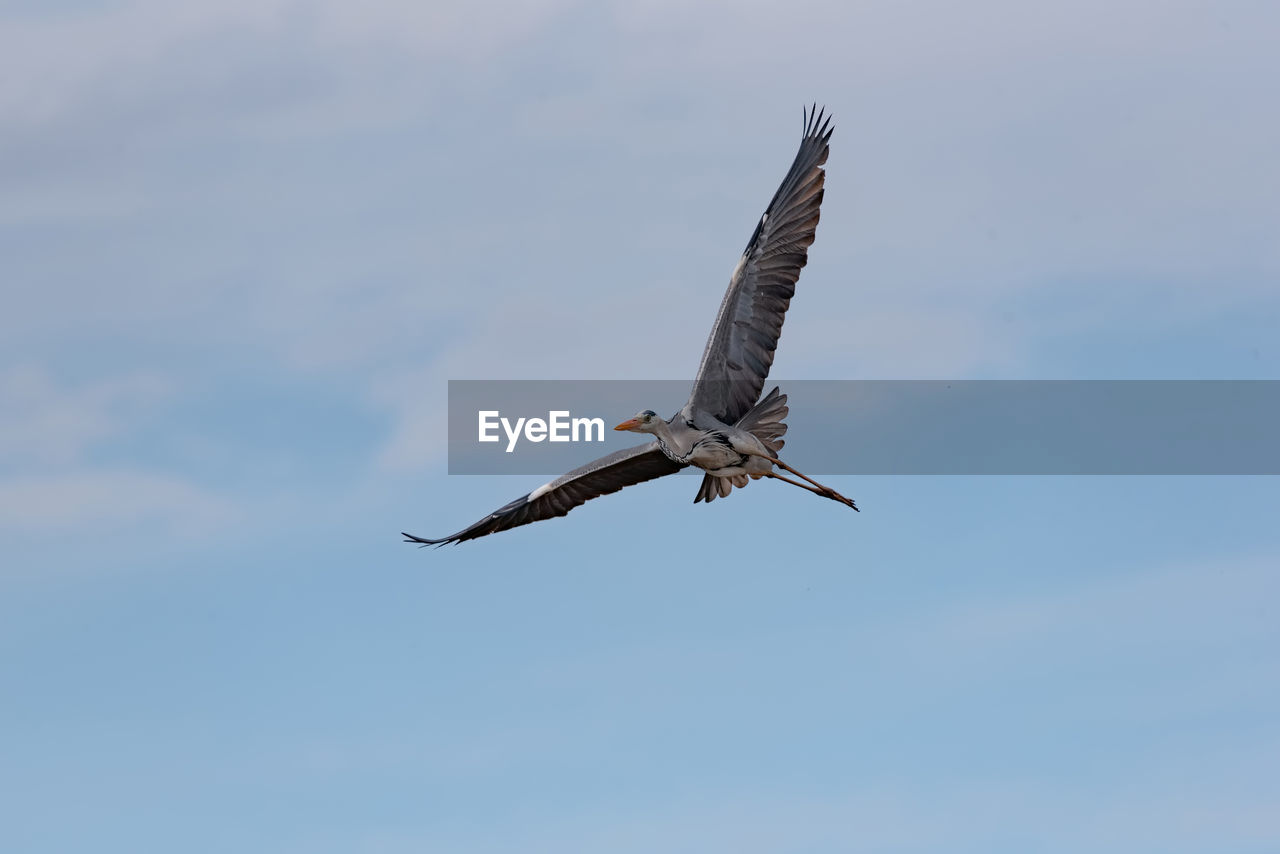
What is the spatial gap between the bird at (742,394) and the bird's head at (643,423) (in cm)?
2

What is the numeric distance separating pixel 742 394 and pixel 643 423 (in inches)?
75.1

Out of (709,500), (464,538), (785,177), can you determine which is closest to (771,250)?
(785,177)

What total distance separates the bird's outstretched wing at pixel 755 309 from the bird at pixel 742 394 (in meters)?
0.02

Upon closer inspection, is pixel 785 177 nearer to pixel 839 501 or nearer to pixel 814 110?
pixel 814 110

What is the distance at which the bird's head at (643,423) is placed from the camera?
36.6 m

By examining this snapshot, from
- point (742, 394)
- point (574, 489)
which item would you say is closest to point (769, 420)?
point (742, 394)

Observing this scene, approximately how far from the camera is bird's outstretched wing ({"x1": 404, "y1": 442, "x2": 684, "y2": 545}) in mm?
37469

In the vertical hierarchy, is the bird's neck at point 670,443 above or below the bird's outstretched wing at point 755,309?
below

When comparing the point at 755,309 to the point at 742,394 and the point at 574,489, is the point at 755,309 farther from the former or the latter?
the point at 574,489

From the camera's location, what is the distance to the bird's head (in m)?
36.6

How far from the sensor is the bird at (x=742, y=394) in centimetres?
3662

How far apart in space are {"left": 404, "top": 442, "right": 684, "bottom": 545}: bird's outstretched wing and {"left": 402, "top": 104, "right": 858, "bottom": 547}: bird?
25mm

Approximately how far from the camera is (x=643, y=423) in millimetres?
36562

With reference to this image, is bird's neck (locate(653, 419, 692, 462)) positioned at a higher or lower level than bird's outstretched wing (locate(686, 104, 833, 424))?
lower
